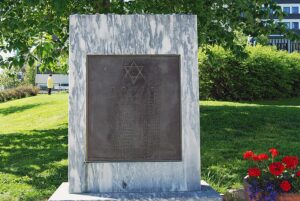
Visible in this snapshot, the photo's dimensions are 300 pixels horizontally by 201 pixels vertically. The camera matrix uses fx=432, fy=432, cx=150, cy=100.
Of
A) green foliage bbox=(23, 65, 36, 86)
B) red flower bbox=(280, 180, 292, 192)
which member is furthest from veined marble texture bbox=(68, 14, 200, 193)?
green foliage bbox=(23, 65, 36, 86)

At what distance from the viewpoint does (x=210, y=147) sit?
29.8 ft

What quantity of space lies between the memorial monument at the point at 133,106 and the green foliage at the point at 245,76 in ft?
47.9

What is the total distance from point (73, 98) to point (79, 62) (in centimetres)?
42

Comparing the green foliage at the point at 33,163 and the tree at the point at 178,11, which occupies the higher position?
the tree at the point at 178,11

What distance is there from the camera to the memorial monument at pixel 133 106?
193 inches

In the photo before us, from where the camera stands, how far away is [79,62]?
493 cm

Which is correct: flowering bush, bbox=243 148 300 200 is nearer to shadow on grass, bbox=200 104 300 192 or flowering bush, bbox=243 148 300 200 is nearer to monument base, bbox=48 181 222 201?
monument base, bbox=48 181 222 201

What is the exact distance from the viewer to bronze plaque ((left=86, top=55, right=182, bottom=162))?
492 cm

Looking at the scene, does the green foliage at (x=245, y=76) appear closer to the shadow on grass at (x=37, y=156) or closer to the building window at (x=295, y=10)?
the shadow on grass at (x=37, y=156)

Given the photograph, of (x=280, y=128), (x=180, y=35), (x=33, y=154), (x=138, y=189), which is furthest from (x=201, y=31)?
(x=138, y=189)

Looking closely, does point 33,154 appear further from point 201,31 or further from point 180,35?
point 180,35

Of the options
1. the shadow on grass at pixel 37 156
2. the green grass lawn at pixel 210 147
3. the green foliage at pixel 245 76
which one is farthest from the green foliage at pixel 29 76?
the shadow on grass at pixel 37 156

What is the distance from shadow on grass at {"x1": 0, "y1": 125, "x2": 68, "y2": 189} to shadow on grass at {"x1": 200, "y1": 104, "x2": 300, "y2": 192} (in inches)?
103

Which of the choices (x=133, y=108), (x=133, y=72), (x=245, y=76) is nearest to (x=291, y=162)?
(x=133, y=108)
